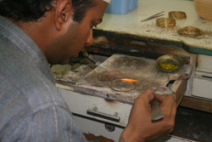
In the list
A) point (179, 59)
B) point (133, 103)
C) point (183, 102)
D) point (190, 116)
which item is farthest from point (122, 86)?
point (190, 116)

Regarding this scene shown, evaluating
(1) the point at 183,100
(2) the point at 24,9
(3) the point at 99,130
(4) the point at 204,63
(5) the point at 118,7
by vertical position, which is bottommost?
(3) the point at 99,130

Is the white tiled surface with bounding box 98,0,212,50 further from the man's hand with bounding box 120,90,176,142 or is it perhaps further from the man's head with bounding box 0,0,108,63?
the man's head with bounding box 0,0,108,63

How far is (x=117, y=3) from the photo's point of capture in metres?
1.70

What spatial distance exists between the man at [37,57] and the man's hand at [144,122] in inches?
11.3

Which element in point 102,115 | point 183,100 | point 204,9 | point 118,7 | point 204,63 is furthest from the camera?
point 118,7

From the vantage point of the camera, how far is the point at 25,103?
566 mm

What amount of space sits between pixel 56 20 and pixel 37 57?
0.10 metres

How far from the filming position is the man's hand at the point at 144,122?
93 cm

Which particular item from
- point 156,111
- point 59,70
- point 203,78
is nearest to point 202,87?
point 203,78

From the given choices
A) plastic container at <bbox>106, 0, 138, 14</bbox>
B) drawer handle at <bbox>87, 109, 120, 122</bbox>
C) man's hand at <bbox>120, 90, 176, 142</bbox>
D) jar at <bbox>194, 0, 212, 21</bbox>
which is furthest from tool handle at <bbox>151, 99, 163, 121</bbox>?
plastic container at <bbox>106, 0, 138, 14</bbox>

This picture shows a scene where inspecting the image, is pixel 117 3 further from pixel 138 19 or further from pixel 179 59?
pixel 179 59

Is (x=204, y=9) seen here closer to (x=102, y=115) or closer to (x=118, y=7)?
(x=118, y=7)

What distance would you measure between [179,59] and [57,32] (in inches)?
26.0

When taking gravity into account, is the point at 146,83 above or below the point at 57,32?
below
